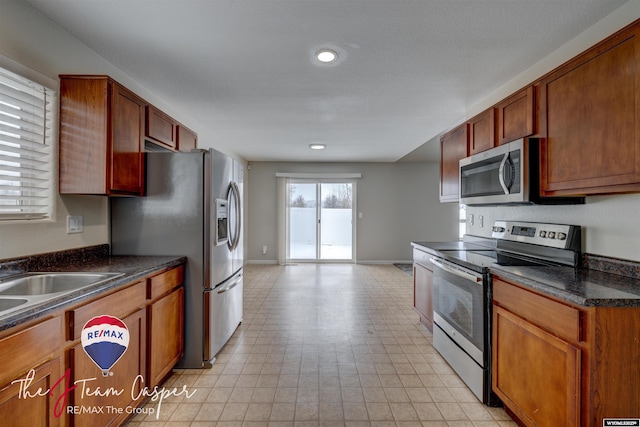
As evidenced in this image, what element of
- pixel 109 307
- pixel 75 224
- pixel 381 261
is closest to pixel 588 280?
pixel 109 307

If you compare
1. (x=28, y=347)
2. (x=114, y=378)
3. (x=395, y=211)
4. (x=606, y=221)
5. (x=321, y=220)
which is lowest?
(x=114, y=378)

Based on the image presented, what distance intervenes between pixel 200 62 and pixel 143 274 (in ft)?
5.24

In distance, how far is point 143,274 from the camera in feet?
5.97

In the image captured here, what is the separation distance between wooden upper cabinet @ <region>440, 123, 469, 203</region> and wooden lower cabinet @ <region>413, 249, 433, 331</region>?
685 millimetres

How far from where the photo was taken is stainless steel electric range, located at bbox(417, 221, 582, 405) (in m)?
1.96

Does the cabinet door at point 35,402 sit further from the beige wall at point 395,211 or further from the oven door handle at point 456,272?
the beige wall at point 395,211

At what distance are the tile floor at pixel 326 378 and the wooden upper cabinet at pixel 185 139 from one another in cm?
189

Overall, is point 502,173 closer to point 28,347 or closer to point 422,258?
point 422,258

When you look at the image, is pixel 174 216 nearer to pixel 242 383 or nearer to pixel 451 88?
pixel 242 383

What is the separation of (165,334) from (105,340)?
0.62 m

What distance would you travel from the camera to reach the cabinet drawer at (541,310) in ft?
4.28

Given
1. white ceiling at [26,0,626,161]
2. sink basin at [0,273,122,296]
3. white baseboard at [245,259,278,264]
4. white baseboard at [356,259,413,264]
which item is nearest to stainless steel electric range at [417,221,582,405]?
white ceiling at [26,0,626,161]

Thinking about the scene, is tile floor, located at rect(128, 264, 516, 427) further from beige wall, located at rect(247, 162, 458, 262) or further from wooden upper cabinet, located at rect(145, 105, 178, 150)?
beige wall, located at rect(247, 162, 458, 262)

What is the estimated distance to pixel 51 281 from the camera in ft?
5.51
